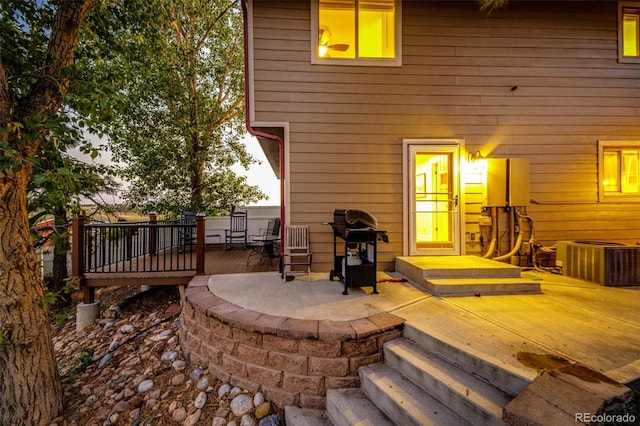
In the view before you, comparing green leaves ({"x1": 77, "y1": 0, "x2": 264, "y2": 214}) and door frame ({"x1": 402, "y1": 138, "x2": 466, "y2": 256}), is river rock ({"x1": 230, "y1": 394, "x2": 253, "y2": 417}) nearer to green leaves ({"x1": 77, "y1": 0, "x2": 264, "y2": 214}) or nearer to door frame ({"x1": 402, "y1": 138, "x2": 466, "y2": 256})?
door frame ({"x1": 402, "y1": 138, "x2": 466, "y2": 256})

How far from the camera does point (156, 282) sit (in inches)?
163

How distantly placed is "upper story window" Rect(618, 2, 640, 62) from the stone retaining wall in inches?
243

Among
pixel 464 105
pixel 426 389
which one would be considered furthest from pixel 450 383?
pixel 464 105

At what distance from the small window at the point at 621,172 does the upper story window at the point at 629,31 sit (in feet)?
5.03

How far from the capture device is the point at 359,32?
4242 millimetres

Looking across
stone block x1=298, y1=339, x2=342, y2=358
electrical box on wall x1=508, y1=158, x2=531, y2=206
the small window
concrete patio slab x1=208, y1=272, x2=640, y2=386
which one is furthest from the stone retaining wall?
the small window

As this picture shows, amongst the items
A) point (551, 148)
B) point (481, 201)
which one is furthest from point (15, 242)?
Result: point (551, 148)

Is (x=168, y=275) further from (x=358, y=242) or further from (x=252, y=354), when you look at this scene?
(x=358, y=242)

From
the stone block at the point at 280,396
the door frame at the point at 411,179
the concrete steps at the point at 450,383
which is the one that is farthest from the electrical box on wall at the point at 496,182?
the stone block at the point at 280,396

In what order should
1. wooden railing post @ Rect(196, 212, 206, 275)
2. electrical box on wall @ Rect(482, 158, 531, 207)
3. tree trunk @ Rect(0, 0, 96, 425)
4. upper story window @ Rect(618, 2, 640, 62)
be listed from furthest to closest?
1. upper story window @ Rect(618, 2, 640, 62)
2. electrical box on wall @ Rect(482, 158, 531, 207)
3. wooden railing post @ Rect(196, 212, 206, 275)
4. tree trunk @ Rect(0, 0, 96, 425)

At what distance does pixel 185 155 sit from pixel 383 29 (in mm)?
6085

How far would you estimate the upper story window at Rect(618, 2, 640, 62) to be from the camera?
14.4 feet

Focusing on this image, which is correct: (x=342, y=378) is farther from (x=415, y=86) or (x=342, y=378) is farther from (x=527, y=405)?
(x=415, y=86)

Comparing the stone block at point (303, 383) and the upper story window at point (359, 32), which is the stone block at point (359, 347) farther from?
the upper story window at point (359, 32)
